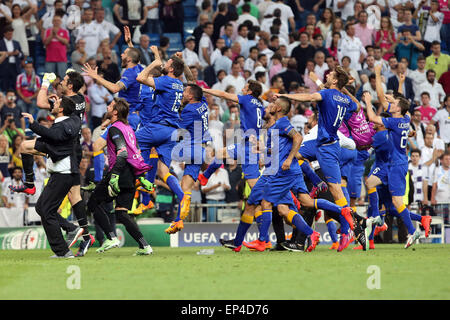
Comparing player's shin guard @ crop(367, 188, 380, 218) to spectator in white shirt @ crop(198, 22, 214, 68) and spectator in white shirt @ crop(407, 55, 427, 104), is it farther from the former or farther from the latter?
spectator in white shirt @ crop(198, 22, 214, 68)

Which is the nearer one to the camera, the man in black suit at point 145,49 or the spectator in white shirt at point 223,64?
the man in black suit at point 145,49

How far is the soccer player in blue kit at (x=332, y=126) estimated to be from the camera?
14031 millimetres

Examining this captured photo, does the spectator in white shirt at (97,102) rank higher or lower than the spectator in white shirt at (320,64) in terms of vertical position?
lower

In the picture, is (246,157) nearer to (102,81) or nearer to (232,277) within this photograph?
(102,81)

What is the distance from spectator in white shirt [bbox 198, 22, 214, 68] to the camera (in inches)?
989

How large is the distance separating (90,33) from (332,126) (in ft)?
40.4

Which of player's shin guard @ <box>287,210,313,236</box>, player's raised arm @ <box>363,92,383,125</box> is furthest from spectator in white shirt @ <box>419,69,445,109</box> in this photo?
player's shin guard @ <box>287,210,313,236</box>

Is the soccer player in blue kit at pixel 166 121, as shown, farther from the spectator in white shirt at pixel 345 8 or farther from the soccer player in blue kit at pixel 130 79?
the spectator in white shirt at pixel 345 8

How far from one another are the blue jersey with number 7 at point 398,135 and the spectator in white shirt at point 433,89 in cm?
1013

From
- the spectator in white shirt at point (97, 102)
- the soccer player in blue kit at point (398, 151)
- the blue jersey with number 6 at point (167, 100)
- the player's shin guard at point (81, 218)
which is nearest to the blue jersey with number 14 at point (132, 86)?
the blue jersey with number 6 at point (167, 100)

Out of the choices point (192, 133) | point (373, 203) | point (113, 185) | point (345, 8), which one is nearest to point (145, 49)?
point (345, 8)

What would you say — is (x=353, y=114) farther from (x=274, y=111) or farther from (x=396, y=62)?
(x=396, y=62)

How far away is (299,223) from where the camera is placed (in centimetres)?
1384
